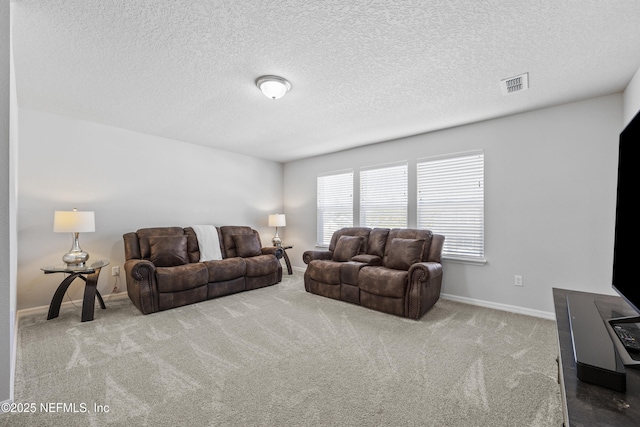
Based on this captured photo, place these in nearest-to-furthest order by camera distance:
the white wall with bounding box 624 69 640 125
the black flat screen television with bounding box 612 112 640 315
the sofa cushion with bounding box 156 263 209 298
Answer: the black flat screen television with bounding box 612 112 640 315, the white wall with bounding box 624 69 640 125, the sofa cushion with bounding box 156 263 209 298

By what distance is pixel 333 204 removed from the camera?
546 centimetres

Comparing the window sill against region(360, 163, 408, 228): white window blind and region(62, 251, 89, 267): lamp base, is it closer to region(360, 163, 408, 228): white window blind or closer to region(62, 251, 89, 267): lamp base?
region(360, 163, 408, 228): white window blind

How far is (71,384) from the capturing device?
191 centimetres

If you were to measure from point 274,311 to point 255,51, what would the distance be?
283 cm

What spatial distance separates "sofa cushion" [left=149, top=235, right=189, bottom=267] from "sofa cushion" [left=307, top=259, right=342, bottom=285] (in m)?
1.89

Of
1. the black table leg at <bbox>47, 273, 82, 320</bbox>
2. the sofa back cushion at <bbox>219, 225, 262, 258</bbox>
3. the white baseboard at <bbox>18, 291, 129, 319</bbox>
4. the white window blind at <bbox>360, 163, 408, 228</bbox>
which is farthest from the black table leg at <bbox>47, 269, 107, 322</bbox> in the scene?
the white window blind at <bbox>360, 163, 408, 228</bbox>

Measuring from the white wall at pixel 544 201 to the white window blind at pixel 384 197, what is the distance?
0.76 meters

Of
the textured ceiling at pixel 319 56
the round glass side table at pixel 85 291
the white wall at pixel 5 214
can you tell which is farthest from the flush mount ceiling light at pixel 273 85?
the round glass side table at pixel 85 291

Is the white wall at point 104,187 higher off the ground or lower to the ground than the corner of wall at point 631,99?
lower

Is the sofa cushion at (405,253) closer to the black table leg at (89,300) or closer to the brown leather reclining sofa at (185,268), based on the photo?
the brown leather reclining sofa at (185,268)

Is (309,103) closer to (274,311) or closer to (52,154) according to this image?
(274,311)

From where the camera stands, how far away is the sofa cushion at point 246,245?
4.73 meters

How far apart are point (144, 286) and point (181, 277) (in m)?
0.41

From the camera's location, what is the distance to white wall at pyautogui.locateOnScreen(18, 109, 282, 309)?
132 inches
